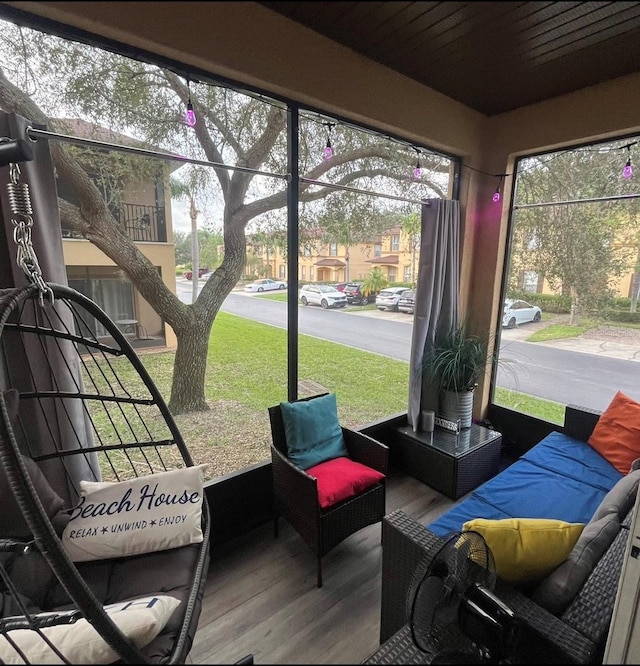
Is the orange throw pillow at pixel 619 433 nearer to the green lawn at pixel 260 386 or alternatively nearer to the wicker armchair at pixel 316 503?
the green lawn at pixel 260 386

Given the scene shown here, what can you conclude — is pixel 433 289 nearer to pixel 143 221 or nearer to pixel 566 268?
pixel 566 268

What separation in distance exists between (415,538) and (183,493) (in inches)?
36.7

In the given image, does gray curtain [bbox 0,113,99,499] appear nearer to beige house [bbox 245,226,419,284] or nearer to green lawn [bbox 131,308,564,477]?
green lawn [bbox 131,308,564,477]

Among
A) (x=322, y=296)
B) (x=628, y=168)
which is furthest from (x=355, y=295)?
(x=628, y=168)

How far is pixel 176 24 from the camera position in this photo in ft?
1.43

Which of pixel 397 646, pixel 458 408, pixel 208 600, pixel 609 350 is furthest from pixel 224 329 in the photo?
pixel 609 350

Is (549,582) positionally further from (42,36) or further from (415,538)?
(42,36)

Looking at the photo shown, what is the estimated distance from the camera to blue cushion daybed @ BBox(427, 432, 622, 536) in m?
1.96

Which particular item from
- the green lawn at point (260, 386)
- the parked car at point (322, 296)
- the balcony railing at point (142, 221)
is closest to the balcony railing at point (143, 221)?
the balcony railing at point (142, 221)

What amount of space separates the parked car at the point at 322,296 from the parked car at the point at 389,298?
35 cm

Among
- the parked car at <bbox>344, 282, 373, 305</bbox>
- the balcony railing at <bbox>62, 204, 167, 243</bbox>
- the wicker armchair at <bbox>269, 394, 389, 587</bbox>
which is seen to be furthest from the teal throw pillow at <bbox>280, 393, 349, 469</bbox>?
the balcony railing at <bbox>62, 204, 167, 243</bbox>

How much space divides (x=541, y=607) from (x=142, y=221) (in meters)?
2.65

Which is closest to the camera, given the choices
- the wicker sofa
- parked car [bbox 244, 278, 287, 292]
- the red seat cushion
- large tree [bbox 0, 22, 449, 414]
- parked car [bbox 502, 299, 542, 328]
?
the wicker sofa

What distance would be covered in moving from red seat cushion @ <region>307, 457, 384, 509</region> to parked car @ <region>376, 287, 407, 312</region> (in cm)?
150
